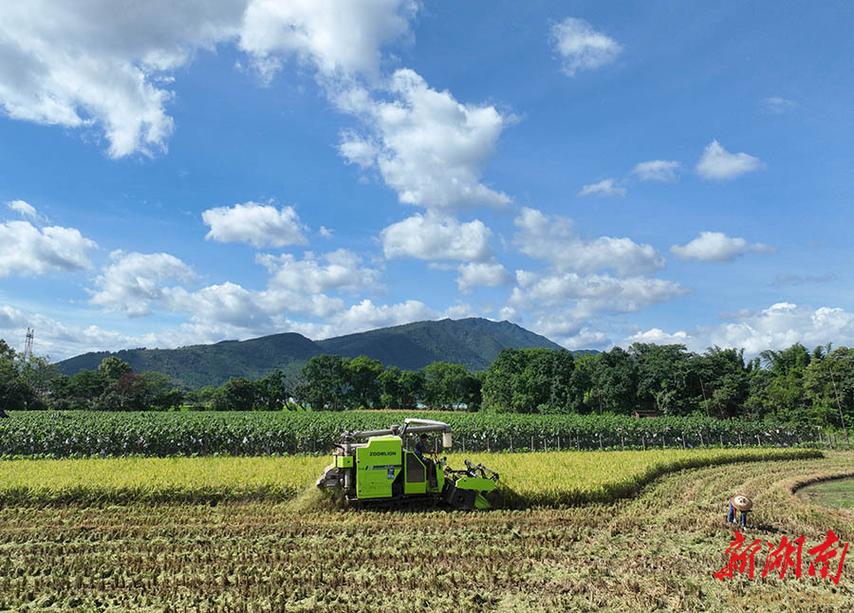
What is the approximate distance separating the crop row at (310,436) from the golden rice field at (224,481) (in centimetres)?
1060

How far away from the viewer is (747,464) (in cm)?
2772

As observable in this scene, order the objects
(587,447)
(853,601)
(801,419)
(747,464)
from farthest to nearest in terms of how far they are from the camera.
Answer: (801,419)
(587,447)
(747,464)
(853,601)

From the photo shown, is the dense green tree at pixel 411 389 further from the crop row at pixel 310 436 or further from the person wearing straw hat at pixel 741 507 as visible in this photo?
the person wearing straw hat at pixel 741 507

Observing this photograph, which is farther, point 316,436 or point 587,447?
point 587,447

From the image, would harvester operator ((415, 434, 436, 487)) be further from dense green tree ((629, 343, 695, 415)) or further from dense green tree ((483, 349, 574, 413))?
dense green tree ((483, 349, 574, 413))

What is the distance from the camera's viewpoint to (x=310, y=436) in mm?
31156

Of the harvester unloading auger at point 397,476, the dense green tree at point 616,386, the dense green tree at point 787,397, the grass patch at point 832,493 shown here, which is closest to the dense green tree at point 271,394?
the dense green tree at point 616,386

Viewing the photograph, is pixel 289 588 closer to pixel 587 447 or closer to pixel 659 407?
pixel 587 447

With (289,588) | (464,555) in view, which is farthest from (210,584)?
(464,555)

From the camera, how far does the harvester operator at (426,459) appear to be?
14.3m

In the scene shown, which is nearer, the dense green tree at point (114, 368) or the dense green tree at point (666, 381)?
the dense green tree at point (666, 381)

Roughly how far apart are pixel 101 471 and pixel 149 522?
18.2 feet

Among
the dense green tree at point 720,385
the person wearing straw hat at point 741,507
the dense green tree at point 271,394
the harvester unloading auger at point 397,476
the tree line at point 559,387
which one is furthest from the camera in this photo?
the dense green tree at point 271,394

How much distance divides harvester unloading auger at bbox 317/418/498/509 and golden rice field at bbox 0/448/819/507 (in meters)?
1.31
